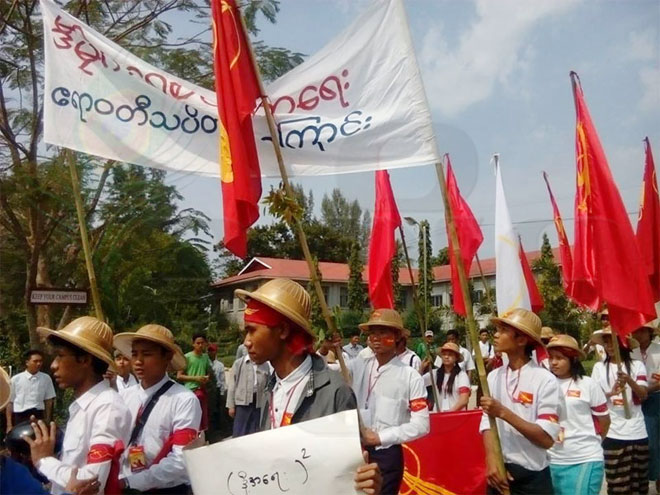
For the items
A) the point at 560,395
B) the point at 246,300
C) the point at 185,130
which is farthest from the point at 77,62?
the point at 560,395

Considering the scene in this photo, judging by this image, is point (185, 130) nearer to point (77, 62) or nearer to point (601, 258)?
point (77, 62)

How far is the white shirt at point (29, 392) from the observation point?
9.05 metres

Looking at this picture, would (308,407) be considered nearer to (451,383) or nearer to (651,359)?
(451,383)

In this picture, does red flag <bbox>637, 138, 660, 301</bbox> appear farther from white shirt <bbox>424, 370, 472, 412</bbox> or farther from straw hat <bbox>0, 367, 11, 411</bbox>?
straw hat <bbox>0, 367, 11, 411</bbox>

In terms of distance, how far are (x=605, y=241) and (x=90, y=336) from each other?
13.4 ft

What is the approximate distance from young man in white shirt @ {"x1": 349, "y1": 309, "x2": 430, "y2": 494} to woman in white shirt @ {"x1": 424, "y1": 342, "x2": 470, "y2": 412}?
252 cm

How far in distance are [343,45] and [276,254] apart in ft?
113

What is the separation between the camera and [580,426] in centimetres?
502

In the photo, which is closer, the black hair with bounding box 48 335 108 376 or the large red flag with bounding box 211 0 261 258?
the black hair with bounding box 48 335 108 376

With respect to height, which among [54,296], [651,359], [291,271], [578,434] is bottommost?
[578,434]

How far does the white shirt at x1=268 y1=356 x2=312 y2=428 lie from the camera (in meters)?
2.86

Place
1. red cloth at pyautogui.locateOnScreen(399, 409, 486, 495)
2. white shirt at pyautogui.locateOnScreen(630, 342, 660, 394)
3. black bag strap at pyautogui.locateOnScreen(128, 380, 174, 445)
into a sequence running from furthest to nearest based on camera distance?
1. white shirt at pyautogui.locateOnScreen(630, 342, 660, 394)
2. red cloth at pyautogui.locateOnScreen(399, 409, 486, 495)
3. black bag strap at pyautogui.locateOnScreen(128, 380, 174, 445)

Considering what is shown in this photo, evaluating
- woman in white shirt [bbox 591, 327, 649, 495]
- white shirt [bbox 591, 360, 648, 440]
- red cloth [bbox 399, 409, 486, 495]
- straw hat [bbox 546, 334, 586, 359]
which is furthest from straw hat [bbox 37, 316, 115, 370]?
white shirt [bbox 591, 360, 648, 440]

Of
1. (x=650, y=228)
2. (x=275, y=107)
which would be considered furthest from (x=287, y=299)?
(x=650, y=228)
